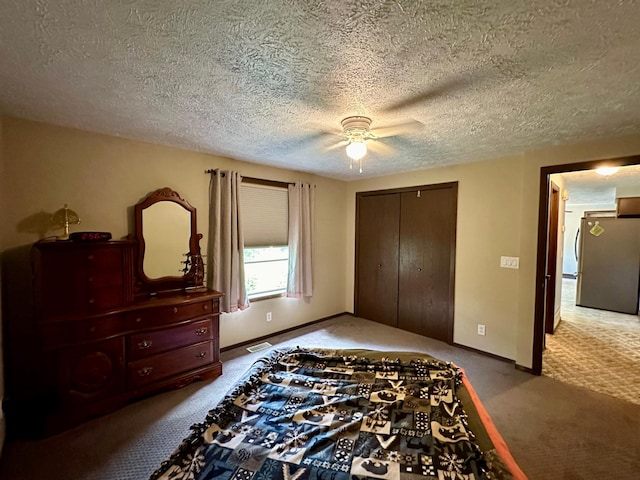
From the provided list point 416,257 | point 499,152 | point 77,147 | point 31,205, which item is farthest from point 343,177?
point 31,205

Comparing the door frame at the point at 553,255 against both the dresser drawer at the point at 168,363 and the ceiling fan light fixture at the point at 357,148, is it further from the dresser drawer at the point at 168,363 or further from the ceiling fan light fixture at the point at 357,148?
the dresser drawer at the point at 168,363

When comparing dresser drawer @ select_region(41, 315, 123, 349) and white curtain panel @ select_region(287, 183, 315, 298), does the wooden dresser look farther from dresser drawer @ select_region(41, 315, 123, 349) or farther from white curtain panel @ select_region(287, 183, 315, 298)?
white curtain panel @ select_region(287, 183, 315, 298)

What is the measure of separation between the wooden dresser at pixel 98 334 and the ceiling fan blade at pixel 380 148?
232 cm

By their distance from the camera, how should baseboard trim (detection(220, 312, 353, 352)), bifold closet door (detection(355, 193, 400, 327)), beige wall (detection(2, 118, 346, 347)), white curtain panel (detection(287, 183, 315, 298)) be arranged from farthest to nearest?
bifold closet door (detection(355, 193, 400, 327)) → white curtain panel (detection(287, 183, 315, 298)) → baseboard trim (detection(220, 312, 353, 352)) → beige wall (detection(2, 118, 346, 347))

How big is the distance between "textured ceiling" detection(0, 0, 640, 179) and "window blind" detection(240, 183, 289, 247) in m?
1.24

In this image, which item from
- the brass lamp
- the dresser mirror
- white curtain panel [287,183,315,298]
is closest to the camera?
the brass lamp

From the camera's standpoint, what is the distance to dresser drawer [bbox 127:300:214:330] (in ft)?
7.82

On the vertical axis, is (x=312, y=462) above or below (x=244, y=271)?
below

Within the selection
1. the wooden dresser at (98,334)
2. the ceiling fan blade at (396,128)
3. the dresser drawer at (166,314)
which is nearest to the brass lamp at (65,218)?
the wooden dresser at (98,334)

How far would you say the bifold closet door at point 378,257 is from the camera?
4355mm

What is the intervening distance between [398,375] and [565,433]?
1492 mm

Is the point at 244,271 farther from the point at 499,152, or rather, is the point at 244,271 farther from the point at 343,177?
the point at 499,152

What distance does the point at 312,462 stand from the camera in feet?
3.56

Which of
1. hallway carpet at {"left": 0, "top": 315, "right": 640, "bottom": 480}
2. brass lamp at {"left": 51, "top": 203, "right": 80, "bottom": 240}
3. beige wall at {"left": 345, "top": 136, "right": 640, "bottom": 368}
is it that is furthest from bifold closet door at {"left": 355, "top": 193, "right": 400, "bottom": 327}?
brass lamp at {"left": 51, "top": 203, "right": 80, "bottom": 240}
